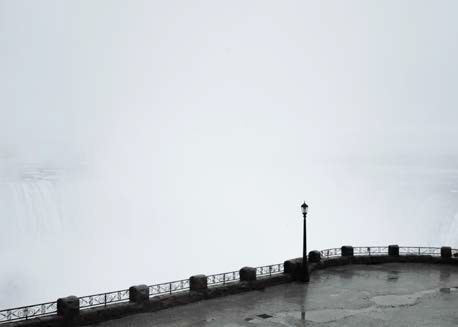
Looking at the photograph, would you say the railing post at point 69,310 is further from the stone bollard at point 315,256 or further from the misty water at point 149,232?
the misty water at point 149,232

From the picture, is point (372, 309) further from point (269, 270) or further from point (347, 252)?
point (347, 252)

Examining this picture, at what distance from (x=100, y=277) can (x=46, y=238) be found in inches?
692

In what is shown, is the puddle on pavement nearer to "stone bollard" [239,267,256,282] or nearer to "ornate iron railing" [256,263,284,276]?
"stone bollard" [239,267,256,282]

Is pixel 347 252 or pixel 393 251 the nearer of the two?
pixel 347 252

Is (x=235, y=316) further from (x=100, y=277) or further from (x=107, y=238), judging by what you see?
(x=107, y=238)

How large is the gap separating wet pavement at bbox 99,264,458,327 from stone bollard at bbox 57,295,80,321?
102 cm

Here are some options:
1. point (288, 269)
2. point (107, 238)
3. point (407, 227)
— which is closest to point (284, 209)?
point (407, 227)

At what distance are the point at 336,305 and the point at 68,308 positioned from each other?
920cm

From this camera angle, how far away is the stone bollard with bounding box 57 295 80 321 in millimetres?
16156

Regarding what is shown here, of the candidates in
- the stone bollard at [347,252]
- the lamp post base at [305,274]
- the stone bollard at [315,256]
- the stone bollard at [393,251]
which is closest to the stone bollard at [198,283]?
the lamp post base at [305,274]

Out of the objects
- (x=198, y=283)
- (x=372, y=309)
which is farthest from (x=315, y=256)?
(x=198, y=283)

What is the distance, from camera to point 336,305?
61.3 ft

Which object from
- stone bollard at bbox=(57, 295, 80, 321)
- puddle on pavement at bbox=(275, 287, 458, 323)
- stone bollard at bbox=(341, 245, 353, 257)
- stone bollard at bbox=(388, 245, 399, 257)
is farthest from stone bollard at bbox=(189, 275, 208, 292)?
stone bollard at bbox=(388, 245, 399, 257)

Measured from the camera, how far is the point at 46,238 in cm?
12862
